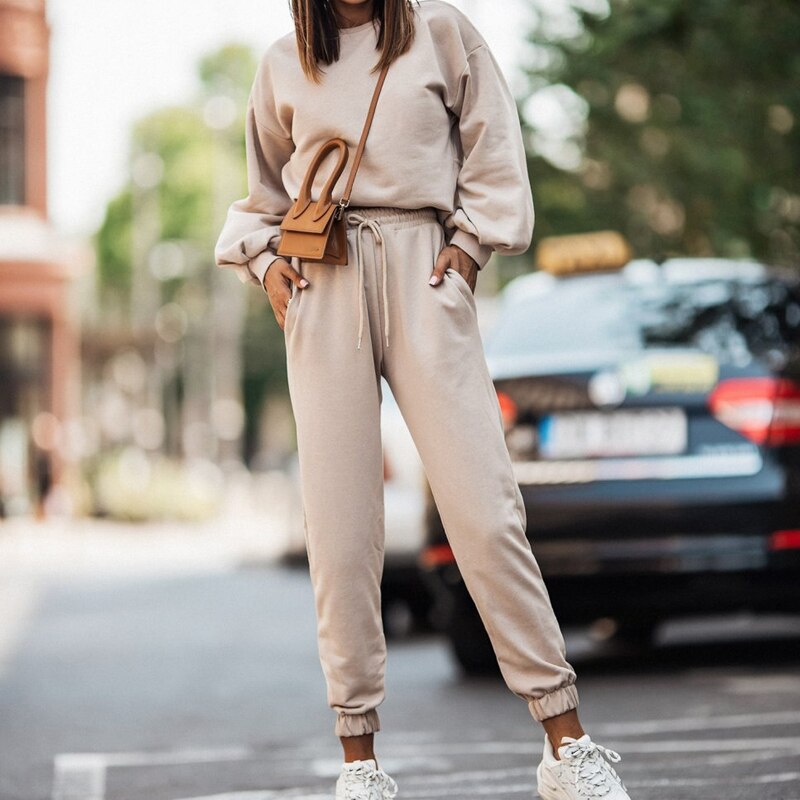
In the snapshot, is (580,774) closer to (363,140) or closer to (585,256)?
(363,140)

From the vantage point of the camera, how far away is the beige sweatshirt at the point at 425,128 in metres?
3.73

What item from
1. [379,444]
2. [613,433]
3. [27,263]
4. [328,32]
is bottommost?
[27,263]

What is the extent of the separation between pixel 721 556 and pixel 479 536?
3.16 metres

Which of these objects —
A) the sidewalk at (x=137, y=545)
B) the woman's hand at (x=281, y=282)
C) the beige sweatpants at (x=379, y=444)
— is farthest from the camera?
the sidewalk at (x=137, y=545)

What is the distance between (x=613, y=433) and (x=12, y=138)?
29.4 m

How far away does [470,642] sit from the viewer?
7477 millimetres

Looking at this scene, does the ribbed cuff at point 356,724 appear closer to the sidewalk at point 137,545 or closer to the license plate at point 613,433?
the license plate at point 613,433

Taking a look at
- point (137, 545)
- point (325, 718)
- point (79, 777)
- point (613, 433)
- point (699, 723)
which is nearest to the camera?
point (79, 777)

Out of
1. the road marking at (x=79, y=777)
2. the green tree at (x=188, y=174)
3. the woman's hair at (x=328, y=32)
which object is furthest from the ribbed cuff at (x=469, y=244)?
the green tree at (x=188, y=174)

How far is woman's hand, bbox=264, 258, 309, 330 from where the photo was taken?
12.4 ft

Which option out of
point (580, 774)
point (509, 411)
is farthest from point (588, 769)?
point (509, 411)

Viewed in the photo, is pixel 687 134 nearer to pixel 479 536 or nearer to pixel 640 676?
pixel 640 676

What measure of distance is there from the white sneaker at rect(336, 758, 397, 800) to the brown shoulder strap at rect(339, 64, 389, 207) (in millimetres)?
1144

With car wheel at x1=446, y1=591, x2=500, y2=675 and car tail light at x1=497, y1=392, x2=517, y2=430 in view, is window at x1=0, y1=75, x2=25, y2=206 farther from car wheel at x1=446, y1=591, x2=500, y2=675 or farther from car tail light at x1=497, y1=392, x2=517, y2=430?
car tail light at x1=497, y1=392, x2=517, y2=430
